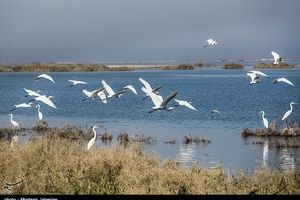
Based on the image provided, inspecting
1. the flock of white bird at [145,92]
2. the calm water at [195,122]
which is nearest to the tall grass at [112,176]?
the flock of white bird at [145,92]

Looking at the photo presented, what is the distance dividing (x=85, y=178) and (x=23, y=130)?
49.1 feet

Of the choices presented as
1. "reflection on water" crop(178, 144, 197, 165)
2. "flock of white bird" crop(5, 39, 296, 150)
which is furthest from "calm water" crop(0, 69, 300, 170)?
"flock of white bird" crop(5, 39, 296, 150)

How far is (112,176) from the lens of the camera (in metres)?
11.2

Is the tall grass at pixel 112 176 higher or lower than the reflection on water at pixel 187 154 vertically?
higher

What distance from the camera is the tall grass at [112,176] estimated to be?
967 cm

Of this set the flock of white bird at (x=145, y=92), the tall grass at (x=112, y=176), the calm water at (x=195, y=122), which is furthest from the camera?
the calm water at (x=195, y=122)

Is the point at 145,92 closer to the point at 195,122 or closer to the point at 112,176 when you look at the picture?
the point at 112,176

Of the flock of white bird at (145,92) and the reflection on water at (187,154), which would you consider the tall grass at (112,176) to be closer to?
the flock of white bird at (145,92)

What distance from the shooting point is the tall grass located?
967cm

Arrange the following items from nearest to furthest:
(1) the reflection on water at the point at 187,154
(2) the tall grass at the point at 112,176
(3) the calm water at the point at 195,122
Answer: (2) the tall grass at the point at 112,176 → (1) the reflection on water at the point at 187,154 → (3) the calm water at the point at 195,122

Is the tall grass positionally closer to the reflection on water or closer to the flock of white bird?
the flock of white bird

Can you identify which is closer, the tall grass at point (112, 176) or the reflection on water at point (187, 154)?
the tall grass at point (112, 176)

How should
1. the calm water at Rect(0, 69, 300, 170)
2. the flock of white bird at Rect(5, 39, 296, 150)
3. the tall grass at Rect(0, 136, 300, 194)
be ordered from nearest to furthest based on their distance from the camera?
1. the tall grass at Rect(0, 136, 300, 194)
2. the flock of white bird at Rect(5, 39, 296, 150)
3. the calm water at Rect(0, 69, 300, 170)
